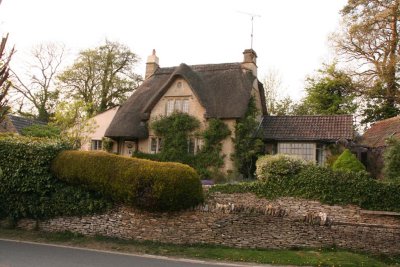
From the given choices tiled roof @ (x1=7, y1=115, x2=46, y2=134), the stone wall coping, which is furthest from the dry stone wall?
tiled roof @ (x1=7, y1=115, x2=46, y2=134)

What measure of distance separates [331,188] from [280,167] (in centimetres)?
246

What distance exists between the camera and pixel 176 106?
26.5m

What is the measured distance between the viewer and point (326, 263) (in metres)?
11.9

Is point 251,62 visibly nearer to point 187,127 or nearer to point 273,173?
point 187,127

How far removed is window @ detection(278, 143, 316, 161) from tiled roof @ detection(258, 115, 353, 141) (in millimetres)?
493

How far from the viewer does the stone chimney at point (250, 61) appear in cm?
2805

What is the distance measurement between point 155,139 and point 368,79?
19.4 meters

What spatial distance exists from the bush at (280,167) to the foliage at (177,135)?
8.20 meters

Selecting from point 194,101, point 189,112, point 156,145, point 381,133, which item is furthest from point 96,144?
point 381,133

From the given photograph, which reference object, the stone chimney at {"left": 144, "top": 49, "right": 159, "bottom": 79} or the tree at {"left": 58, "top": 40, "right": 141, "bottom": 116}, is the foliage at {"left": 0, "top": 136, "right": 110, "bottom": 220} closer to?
the stone chimney at {"left": 144, "top": 49, "right": 159, "bottom": 79}

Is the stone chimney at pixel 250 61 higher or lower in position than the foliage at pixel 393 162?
higher

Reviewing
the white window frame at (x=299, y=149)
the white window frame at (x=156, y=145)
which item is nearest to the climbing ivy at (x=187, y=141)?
the white window frame at (x=156, y=145)

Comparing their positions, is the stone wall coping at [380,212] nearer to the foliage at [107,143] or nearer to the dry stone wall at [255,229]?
the dry stone wall at [255,229]

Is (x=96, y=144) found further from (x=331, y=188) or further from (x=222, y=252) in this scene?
(x=222, y=252)
